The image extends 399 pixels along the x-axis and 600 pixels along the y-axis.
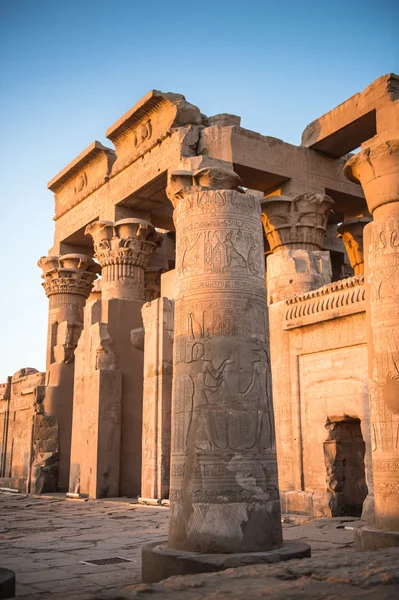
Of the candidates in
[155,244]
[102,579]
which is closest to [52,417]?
[155,244]

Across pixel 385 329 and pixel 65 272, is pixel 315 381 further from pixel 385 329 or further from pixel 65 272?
pixel 65 272

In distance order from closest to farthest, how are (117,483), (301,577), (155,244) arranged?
(301,577), (117,483), (155,244)

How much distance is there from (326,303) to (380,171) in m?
2.82

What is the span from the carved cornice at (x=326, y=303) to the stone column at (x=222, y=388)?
2897 millimetres

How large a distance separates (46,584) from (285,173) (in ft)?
31.1

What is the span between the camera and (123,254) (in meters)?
13.8

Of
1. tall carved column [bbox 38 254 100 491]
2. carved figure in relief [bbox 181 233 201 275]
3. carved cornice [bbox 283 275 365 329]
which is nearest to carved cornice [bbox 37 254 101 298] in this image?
tall carved column [bbox 38 254 100 491]

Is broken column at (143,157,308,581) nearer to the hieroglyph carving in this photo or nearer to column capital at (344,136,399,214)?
the hieroglyph carving

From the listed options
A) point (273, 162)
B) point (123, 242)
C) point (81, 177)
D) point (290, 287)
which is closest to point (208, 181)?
point (290, 287)

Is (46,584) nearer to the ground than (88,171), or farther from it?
nearer to the ground

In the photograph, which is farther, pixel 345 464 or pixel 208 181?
pixel 345 464

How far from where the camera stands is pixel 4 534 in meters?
7.47

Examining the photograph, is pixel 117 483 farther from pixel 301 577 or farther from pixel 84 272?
pixel 301 577

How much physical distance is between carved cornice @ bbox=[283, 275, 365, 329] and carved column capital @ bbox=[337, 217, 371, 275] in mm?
4665
